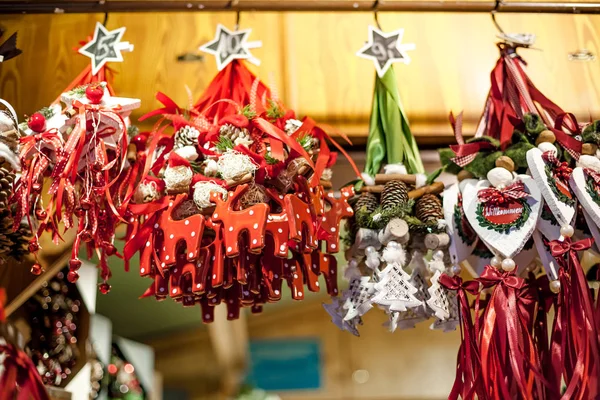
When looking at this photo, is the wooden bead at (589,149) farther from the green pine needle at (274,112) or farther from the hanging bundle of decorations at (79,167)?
the hanging bundle of decorations at (79,167)

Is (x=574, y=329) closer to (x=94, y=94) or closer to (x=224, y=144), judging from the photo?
(x=224, y=144)

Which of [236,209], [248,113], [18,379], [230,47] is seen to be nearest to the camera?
[18,379]

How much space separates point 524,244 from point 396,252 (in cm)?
23

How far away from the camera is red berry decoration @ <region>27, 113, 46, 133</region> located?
4.31 ft

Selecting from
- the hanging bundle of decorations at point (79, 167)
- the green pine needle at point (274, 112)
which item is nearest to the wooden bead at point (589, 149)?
the green pine needle at point (274, 112)

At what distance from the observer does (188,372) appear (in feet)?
10.8

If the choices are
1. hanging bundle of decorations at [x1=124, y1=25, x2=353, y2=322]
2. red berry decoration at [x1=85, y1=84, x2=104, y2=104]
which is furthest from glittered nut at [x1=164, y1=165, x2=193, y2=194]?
red berry decoration at [x1=85, y1=84, x2=104, y2=104]

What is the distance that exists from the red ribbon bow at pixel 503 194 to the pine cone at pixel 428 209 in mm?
86

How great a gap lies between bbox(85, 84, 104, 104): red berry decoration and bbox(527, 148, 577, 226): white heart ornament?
2.63 ft

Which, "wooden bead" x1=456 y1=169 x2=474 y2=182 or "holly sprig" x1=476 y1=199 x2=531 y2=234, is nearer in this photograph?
"holly sprig" x1=476 y1=199 x2=531 y2=234

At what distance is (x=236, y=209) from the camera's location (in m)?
1.24

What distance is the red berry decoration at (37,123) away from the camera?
1.31 m

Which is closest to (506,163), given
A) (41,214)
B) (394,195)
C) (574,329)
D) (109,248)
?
(394,195)

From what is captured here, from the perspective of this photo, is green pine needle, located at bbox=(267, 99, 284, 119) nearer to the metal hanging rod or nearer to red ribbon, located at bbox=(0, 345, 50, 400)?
the metal hanging rod
